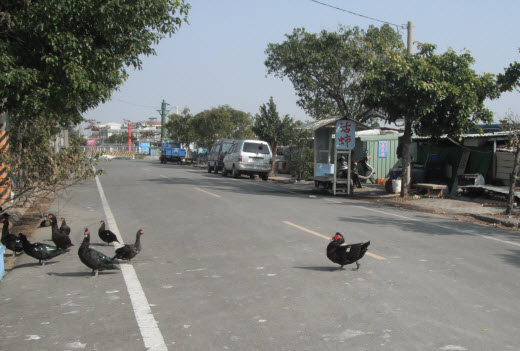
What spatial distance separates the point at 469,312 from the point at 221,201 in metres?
10.5

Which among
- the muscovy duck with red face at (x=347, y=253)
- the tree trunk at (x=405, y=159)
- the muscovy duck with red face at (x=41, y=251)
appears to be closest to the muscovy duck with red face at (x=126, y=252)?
the muscovy duck with red face at (x=41, y=251)

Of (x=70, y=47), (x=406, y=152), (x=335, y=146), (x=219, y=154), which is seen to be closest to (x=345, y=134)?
(x=335, y=146)

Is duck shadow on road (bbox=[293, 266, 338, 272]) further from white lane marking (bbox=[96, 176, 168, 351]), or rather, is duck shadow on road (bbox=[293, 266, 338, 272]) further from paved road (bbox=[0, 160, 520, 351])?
white lane marking (bbox=[96, 176, 168, 351])

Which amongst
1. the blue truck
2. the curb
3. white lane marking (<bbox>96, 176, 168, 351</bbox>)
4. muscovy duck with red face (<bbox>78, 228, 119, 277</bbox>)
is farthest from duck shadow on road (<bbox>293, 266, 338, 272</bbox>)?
the blue truck

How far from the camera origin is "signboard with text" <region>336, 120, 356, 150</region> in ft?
61.1

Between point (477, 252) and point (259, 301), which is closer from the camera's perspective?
point (259, 301)

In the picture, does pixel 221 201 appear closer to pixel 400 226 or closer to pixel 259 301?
pixel 400 226

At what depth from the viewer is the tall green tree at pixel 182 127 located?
54487 millimetres

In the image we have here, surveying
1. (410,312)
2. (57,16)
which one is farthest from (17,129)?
(410,312)

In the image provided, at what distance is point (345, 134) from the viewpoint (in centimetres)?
1873

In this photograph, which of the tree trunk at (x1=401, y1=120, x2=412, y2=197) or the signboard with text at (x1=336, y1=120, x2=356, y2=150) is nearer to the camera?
the tree trunk at (x1=401, y1=120, x2=412, y2=197)

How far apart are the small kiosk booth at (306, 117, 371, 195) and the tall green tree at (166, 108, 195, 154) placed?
34.7m

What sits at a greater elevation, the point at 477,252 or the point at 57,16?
the point at 57,16

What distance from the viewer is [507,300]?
212 inches
